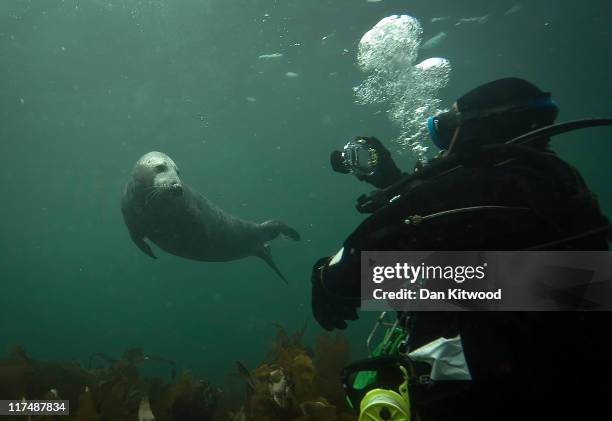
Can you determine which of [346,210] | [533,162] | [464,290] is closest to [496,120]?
[533,162]

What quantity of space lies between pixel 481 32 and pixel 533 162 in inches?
735

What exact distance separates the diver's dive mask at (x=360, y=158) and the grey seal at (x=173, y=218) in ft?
11.5

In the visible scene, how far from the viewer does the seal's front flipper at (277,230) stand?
1066 centimetres

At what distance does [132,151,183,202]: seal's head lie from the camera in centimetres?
600

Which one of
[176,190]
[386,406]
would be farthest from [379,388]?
[176,190]

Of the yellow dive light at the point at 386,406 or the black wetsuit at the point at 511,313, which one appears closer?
the black wetsuit at the point at 511,313

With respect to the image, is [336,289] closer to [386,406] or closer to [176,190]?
[386,406]

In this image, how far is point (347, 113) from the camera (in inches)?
1075

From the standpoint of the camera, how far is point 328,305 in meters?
2.05

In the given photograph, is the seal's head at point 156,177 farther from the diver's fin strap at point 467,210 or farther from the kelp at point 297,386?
the diver's fin strap at point 467,210

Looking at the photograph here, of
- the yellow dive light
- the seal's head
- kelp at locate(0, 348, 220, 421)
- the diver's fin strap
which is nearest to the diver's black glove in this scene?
the yellow dive light

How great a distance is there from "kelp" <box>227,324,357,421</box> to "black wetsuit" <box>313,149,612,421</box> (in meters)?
1.96

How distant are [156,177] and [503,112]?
553 centimetres

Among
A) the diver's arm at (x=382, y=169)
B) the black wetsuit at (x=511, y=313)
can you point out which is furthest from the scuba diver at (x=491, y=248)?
the diver's arm at (x=382, y=169)
